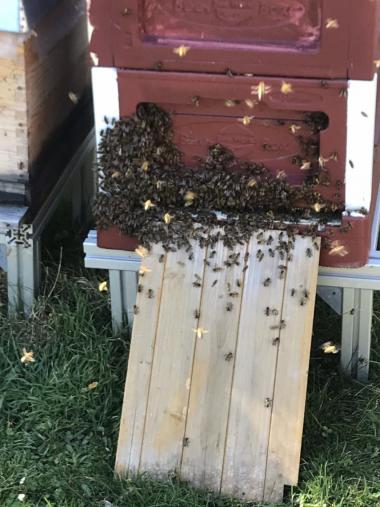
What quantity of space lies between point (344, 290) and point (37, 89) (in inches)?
60.1

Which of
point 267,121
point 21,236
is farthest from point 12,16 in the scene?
point 267,121

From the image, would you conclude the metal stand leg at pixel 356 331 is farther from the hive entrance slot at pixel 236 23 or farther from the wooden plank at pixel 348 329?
the hive entrance slot at pixel 236 23

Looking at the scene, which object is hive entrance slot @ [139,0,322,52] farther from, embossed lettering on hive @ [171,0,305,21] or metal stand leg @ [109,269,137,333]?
metal stand leg @ [109,269,137,333]

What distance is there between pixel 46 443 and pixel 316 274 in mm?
1217

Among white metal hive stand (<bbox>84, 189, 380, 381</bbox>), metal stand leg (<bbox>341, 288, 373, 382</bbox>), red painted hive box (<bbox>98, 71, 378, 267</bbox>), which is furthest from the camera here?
metal stand leg (<bbox>341, 288, 373, 382</bbox>)

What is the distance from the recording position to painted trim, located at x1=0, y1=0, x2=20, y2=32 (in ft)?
9.56

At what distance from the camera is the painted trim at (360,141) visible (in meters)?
2.57

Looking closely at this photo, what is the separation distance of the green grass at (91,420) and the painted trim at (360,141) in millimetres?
822

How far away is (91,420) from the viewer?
303 centimetres

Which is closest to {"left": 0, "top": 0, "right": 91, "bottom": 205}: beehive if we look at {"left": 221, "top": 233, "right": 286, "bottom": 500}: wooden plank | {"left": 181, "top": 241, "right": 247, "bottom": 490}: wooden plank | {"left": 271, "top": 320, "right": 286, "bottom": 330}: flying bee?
{"left": 181, "top": 241, "right": 247, "bottom": 490}: wooden plank

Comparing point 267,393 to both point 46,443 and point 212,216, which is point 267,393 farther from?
point 46,443

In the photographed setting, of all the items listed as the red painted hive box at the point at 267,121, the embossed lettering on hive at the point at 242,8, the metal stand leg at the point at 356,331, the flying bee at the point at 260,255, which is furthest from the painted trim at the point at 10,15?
the metal stand leg at the point at 356,331

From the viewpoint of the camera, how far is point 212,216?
9.55ft

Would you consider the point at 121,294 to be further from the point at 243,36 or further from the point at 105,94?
the point at 243,36
